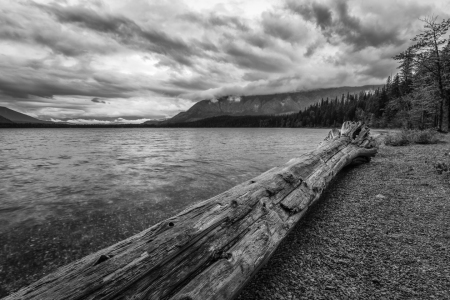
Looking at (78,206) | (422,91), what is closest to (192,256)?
(78,206)

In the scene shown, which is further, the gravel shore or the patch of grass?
the patch of grass

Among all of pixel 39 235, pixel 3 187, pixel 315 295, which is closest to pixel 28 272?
pixel 39 235

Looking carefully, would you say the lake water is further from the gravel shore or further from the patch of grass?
the patch of grass

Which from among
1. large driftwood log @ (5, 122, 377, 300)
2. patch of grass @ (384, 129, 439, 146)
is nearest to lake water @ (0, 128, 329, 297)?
large driftwood log @ (5, 122, 377, 300)

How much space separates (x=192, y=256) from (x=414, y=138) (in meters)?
22.5

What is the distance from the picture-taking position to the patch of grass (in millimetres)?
17000

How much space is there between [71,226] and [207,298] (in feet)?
17.8

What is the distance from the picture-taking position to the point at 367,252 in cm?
344

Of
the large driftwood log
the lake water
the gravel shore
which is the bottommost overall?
the lake water

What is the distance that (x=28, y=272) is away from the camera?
3.94 meters

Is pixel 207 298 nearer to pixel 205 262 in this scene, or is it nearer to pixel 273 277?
pixel 205 262

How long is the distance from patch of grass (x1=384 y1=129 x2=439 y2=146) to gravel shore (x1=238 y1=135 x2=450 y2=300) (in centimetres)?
1455

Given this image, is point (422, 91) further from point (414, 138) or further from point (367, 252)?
point (367, 252)

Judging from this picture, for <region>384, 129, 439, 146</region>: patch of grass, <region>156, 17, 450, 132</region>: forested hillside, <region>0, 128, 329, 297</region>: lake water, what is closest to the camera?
<region>0, 128, 329, 297</region>: lake water
